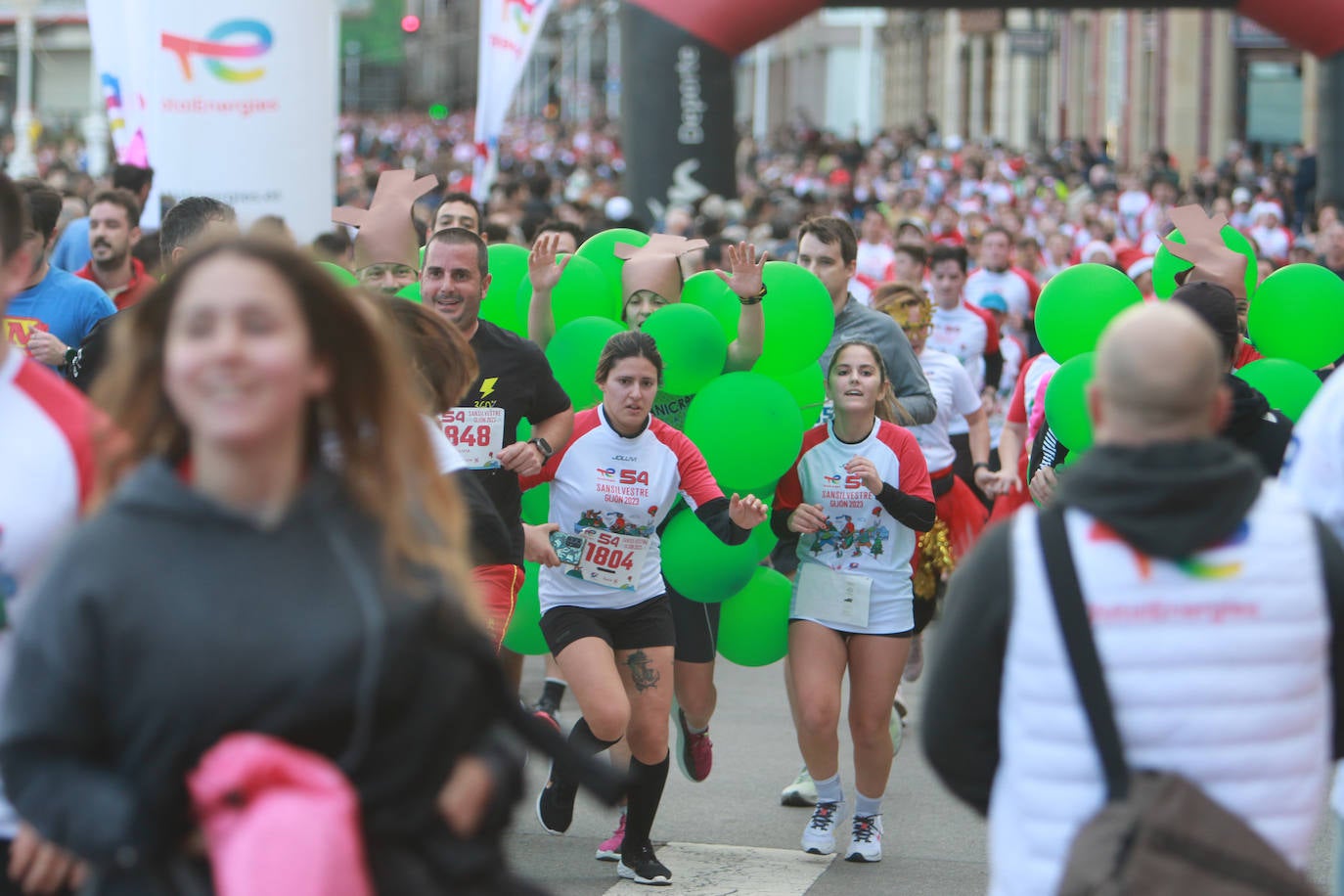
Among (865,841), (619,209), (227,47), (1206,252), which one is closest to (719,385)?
(865,841)

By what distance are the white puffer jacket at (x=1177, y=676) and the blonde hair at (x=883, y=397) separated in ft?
11.4

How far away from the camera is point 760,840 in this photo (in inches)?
244

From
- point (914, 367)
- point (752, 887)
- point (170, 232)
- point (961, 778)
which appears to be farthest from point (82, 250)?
point (961, 778)

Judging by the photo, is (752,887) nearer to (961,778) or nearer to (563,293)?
(563,293)

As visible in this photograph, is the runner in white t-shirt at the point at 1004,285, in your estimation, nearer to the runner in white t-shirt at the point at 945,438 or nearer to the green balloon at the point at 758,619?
the runner in white t-shirt at the point at 945,438

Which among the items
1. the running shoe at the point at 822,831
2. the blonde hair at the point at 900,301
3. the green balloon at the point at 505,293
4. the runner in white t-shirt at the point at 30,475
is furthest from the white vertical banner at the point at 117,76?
the runner in white t-shirt at the point at 30,475

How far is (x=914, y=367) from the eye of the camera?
7.24m

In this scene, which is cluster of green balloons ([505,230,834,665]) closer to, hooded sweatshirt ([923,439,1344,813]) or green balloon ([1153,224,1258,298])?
green balloon ([1153,224,1258,298])

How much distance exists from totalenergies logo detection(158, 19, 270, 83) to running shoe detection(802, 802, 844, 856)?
5505 millimetres

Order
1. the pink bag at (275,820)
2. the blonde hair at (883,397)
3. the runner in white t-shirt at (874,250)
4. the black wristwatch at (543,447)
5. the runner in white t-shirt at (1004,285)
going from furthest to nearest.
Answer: the runner in white t-shirt at (874,250) → the runner in white t-shirt at (1004,285) → the blonde hair at (883,397) → the black wristwatch at (543,447) → the pink bag at (275,820)

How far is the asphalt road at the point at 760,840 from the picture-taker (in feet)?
18.6

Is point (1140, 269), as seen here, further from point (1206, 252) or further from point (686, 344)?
point (686, 344)

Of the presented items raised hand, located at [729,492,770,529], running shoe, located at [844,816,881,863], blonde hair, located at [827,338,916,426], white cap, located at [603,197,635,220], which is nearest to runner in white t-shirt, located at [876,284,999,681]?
blonde hair, located at [827,338,916,426]

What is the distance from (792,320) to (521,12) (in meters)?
6.98
